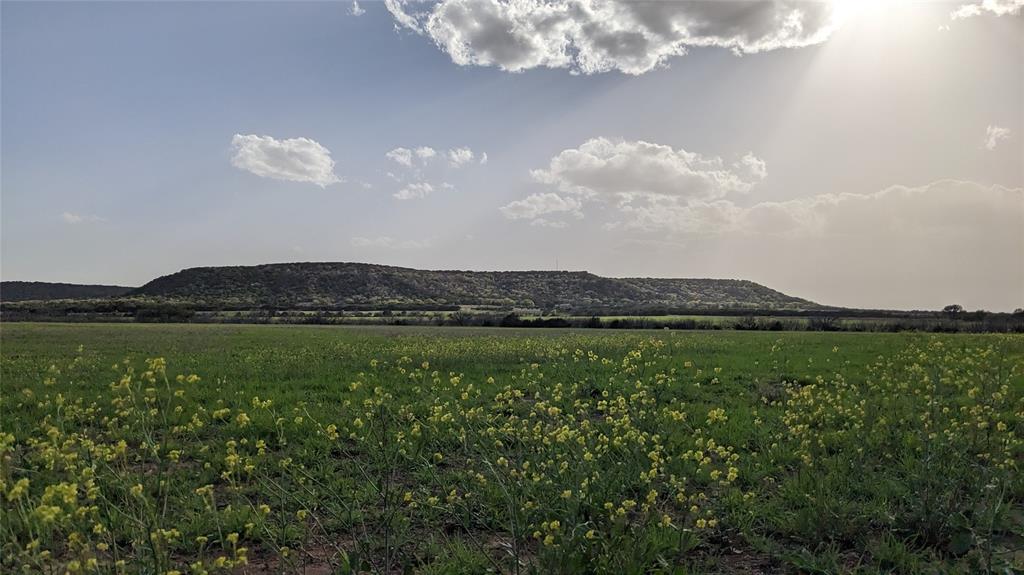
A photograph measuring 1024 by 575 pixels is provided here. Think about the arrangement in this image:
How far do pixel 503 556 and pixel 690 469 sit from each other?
9.25 ft

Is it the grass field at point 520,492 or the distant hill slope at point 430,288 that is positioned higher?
the distant hill slope at point 430,288

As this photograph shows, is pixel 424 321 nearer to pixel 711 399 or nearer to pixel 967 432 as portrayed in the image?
pixel 711 399

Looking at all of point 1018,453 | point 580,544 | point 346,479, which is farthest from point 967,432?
point 346,479

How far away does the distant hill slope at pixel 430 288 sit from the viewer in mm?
126812

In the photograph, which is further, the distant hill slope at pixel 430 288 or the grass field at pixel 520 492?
the distant hill slope at pixel 430 288

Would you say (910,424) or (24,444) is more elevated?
(910,424)

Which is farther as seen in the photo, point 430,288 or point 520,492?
point 430,288

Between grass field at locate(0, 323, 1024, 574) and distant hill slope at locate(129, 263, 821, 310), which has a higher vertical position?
distant hill slope at locate(129, 263, 821, 310)

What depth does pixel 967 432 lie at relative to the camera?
23.7 ft

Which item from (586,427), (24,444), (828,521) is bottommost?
(24,444)

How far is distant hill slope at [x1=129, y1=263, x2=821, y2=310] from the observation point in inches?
4993

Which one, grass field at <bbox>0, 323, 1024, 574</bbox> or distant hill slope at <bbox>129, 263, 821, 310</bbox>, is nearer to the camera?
grass field at <bbox>0, 323, 1024, 574</bbox>

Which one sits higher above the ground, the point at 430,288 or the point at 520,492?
the point at 430,288

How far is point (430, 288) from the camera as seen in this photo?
13650cm
